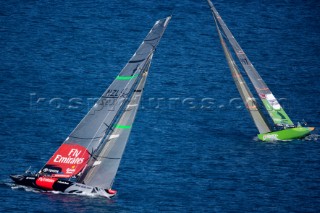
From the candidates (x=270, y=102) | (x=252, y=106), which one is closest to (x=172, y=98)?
(x=252, y=106)

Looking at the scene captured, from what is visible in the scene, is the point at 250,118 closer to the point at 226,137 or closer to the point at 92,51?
the point at 226,137

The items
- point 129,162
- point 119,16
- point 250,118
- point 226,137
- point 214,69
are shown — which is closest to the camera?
point 129,162

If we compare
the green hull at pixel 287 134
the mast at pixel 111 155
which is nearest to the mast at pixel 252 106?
the green hull at pixel 287 134

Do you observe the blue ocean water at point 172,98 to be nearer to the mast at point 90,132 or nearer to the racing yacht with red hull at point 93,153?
the racing yacht with red hull at point 93,153

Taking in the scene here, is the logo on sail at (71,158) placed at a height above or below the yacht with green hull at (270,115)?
above

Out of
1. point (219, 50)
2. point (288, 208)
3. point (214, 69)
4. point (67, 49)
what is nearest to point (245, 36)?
point (219, 50)

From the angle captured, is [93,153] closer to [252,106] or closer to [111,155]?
[111,155]
